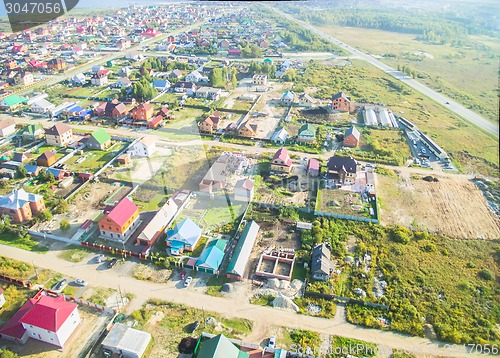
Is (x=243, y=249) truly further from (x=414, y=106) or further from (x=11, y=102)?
(x=414, y=106)

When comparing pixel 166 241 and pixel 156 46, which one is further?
pixel 156 46

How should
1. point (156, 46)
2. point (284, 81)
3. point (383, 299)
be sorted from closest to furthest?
point (383, 299) → point (284, 81) → point (156, 46)

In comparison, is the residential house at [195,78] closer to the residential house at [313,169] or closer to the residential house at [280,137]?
the residential house at [280,137]

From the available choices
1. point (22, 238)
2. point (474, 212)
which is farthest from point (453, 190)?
point (22, 238)

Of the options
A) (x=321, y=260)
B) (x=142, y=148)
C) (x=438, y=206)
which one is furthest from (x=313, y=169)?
(x=142, y=148)

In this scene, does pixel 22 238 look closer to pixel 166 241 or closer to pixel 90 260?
pixel 90 260

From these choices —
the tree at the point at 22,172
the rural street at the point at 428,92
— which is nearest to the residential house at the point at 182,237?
the tree at the point at 22,172
